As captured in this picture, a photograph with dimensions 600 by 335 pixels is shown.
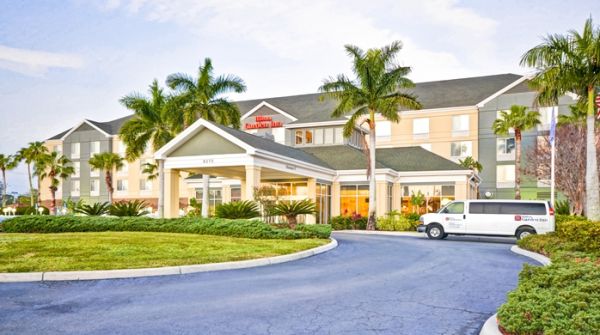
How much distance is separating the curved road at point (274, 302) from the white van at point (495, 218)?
10.4 m

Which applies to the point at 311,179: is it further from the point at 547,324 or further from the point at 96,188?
the point at 96,188

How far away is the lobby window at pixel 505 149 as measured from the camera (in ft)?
169

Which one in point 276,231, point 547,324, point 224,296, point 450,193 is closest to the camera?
point 547,324

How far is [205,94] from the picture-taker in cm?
3391

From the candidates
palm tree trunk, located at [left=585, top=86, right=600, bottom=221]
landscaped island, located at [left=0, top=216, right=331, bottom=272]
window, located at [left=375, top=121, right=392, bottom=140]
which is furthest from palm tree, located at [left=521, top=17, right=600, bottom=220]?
window, located at [left=375, top=121, right=392, bottom=140]

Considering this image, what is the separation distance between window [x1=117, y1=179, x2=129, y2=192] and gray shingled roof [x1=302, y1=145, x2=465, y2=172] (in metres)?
41.4

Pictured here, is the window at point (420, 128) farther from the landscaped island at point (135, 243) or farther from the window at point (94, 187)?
the window at point (94, 187)

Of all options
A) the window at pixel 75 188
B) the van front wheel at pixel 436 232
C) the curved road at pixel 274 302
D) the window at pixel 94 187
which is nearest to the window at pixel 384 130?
the van front wheel at pixel 436 232

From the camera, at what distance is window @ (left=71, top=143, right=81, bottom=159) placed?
74.6 meters

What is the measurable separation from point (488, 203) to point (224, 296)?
17.8 metres

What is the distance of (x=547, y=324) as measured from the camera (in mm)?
5582

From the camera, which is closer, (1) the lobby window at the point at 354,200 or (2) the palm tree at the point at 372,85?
(2) the palm tree at the point at 372,85

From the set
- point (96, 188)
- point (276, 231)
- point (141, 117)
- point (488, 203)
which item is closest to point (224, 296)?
point (276, 231)

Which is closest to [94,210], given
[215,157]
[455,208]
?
[215,157]
